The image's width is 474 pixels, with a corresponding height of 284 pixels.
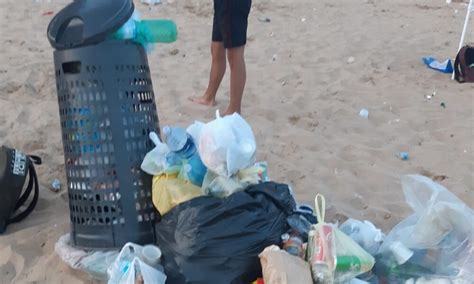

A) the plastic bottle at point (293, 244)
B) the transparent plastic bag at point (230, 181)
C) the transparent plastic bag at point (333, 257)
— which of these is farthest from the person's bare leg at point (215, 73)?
the transparent plastic bag at point (333, 257)

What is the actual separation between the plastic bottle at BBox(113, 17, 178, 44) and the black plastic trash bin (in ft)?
0.15

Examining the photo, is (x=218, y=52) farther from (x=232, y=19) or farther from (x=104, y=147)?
(x=104, y=147)

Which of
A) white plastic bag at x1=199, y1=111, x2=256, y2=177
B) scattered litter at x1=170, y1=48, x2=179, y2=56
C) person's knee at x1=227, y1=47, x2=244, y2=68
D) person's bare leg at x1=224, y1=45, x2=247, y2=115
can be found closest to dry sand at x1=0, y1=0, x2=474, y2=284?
scattered litter at x1=170, y1=48, x2=179, y2=56

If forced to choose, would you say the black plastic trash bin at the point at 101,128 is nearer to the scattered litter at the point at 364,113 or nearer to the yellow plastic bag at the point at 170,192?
the yellow plastic bag at the point at 170,192

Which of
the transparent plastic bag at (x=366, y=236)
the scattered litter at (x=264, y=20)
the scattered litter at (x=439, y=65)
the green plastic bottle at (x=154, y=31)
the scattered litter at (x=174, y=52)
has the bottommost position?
the scattered litter at (x=264, y=20)

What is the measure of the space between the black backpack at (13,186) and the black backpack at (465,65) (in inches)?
141

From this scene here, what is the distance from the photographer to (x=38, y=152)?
10.3 feet

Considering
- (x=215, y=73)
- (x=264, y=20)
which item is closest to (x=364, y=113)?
(x=215, y=73)

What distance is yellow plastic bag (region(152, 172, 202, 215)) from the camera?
2035 mm

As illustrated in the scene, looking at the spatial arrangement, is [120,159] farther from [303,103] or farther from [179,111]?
[303,103]

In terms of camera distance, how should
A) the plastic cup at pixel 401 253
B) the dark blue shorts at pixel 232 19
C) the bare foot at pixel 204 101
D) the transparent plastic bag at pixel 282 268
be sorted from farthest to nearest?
the bare foot at pixel 204 101, the dark blue shorts at pixel 232 19, the plastic cup at pixel 401 253, the transparent plastic bag at pixel 282 268

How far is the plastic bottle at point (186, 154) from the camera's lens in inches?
83.7

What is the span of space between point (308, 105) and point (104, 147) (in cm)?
232

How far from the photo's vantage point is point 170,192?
205 centimetres
